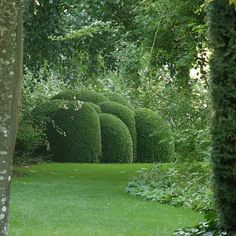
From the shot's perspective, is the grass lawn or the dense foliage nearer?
the grass lawn

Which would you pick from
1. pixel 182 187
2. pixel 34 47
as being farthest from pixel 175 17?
pixel 34 47

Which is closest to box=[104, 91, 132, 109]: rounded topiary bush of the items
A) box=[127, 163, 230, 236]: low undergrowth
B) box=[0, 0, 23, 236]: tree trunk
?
box=[127, 163, 230, 236]: low undergrowth

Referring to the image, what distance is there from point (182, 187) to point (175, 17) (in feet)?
10.6

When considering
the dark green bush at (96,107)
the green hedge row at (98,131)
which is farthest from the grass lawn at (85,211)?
the dark green bush at (96,107)

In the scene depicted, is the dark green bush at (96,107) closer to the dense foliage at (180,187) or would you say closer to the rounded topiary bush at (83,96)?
the rounded topiary bush at (83,96)

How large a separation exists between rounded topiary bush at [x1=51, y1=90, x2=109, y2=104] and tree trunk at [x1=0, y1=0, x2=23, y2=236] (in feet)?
51.1

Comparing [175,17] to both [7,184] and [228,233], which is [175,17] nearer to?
[228,233]

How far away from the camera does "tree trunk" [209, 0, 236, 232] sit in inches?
218

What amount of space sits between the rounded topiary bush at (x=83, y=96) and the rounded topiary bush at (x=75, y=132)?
25.6 inches

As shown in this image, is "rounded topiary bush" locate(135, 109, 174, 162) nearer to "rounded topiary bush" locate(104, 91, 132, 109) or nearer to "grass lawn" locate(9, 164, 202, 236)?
"rounded topiary bush" locate(104, 91, 132, 109)

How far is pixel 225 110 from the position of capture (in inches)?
220

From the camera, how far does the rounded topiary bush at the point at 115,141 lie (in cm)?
1975

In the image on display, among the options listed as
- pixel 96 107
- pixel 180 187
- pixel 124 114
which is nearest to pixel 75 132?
pixel 96 107

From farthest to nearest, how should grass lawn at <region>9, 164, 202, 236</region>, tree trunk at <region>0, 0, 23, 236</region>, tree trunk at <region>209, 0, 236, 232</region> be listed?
grass lawn at <region>9, 164, 202, 236</region>, tree trunk at <region>209, 0, 236, 232</region>, tree trunk at <region>0, 0, 23, 236</region>
